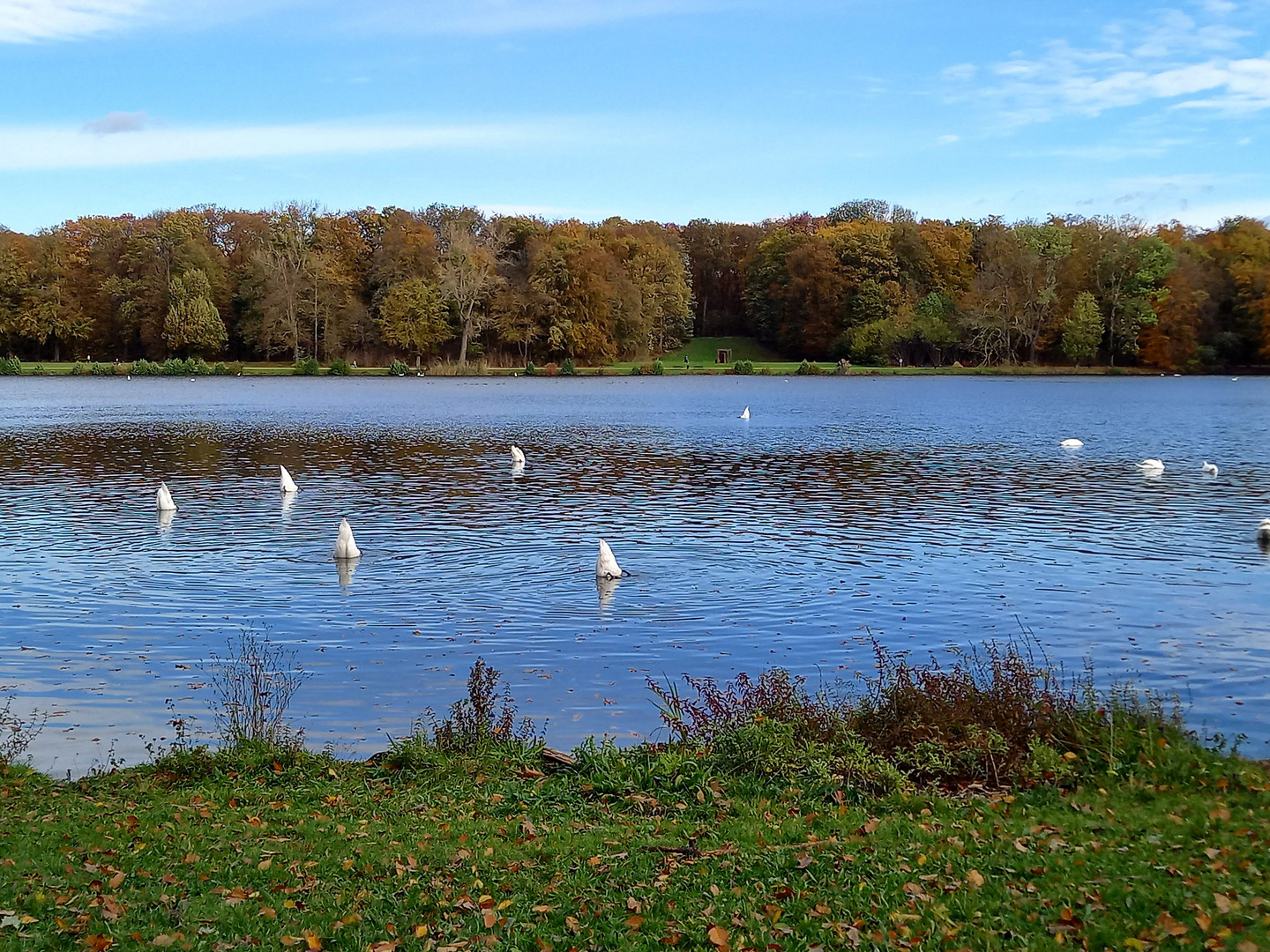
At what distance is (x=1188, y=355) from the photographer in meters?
104

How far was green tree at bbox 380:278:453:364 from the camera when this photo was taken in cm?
10562

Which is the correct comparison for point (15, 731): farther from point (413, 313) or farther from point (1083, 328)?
point (1083, 328)

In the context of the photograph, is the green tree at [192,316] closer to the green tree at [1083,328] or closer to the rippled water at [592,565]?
the rippled water at [592,565]

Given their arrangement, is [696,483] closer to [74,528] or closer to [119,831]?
[74,528]

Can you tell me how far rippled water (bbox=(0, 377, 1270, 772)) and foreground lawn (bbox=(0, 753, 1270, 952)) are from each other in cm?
251

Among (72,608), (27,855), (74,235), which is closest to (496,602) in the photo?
(72,608)

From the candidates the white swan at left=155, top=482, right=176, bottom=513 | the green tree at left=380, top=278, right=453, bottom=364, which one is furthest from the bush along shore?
the green tree at left=380, top=278, right=453, bottom=364

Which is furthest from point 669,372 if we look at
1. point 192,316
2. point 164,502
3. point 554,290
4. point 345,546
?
point 345,546

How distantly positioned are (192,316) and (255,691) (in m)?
103

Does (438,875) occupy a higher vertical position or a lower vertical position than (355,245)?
lower

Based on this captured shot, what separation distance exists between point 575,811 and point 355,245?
111785mm

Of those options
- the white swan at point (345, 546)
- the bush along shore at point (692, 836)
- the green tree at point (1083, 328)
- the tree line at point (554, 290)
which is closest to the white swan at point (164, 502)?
the white swan at point (345, 546)

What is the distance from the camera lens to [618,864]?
734 centimetres

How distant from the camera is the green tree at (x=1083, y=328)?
103 m
